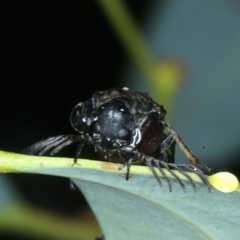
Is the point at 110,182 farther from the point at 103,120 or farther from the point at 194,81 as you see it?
the point at 194,81

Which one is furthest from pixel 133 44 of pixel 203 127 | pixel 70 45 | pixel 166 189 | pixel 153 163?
pixel 166 189

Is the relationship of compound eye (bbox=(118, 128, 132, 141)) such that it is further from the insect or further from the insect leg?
the insect leg

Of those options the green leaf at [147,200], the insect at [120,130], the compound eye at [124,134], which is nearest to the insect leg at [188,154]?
the insect at [120,130]

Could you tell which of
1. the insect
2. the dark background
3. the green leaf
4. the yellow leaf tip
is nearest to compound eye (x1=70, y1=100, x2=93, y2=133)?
the insect

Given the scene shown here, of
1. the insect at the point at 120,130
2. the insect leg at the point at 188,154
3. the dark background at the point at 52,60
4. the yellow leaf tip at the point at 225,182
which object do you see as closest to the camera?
the yellow leaf tip at the point at 225,182

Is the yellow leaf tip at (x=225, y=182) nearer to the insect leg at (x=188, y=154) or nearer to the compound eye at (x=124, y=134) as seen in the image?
the insect leg at (x=188, y=154)

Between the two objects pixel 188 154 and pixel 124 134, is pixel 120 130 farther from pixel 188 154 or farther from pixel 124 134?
pixel 188 154

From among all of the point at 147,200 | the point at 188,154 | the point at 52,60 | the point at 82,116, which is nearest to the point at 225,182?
the point at 147,200

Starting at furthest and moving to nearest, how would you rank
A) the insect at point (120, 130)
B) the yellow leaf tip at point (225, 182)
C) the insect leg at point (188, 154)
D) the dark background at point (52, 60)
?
the dark background at point (52, 60) < the insect at point (120, 130) < the insect leg at point (188, 154) < the yellow leaf tip at point (225, 182)
